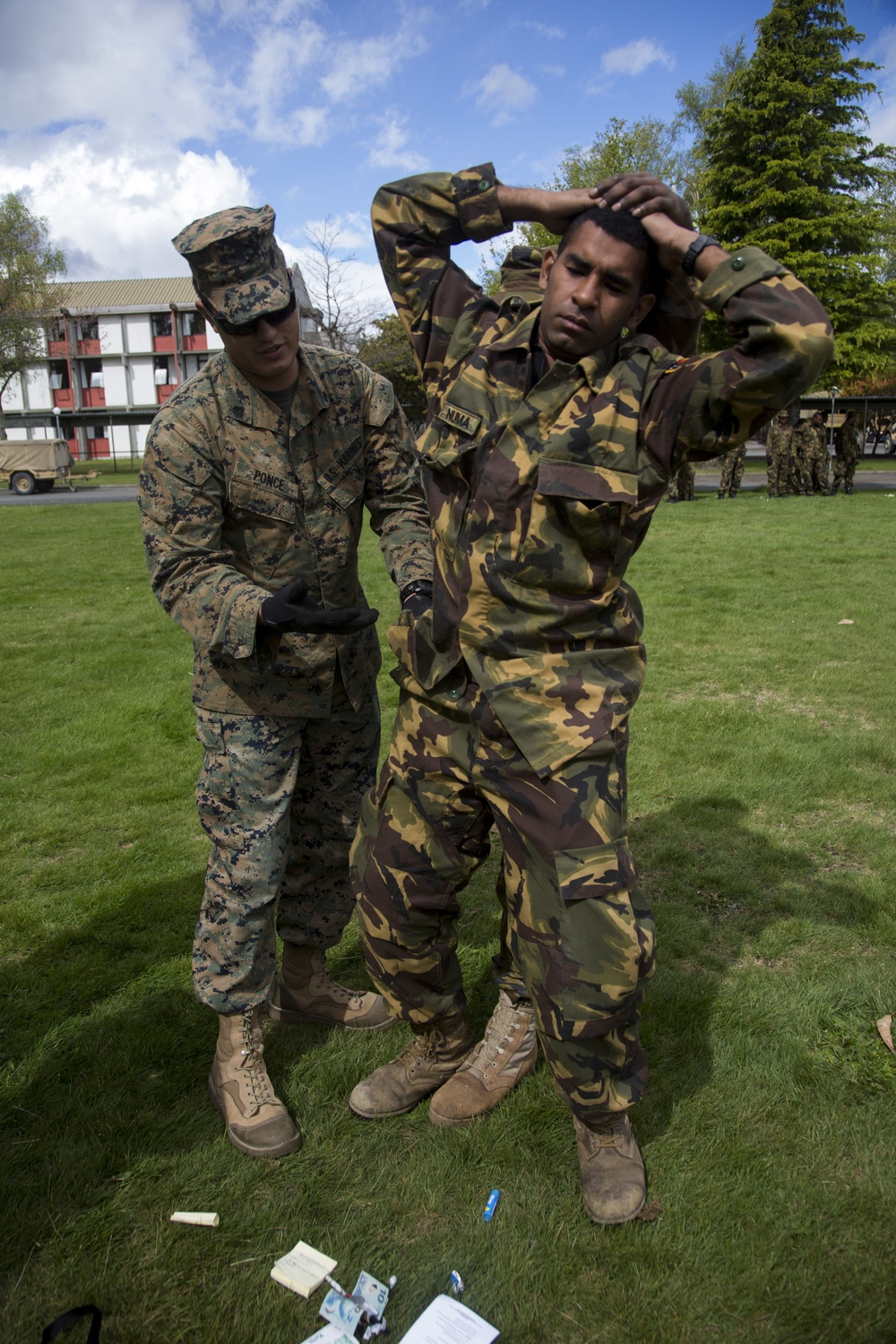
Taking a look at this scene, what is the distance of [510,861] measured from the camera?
262cm

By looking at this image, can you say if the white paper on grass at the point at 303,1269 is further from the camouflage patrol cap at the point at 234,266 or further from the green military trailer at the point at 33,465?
the green military trailer at the point at 33,465

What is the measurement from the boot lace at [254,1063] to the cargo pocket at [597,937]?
3.55ft

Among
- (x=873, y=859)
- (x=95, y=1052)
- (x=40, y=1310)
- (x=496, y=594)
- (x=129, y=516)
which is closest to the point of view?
(x=40, y=1310)

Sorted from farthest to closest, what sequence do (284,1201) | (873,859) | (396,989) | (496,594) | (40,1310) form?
(873,859), (396,989), (284,1201), (496,594), (40,1310)

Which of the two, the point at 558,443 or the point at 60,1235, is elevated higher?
the point at 558,443

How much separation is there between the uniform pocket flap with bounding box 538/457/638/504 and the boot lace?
1.92 m

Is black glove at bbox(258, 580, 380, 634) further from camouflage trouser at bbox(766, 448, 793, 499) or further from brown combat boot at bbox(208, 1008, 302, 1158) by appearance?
camouflage trouser at bbox(766, 448, 793, 499)

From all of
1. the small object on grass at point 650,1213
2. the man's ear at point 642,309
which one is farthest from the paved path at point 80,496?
the small object on grass at point 650,1213

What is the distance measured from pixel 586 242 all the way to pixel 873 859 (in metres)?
3.43

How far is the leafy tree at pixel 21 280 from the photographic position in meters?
41.4

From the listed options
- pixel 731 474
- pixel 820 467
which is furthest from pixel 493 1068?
pixel 820 467

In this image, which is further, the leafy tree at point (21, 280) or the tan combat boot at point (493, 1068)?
the leafy tree at point (21, 280)

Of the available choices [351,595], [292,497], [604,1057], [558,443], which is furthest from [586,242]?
[604,1057]

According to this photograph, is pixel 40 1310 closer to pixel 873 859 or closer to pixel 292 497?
pixel 292 497
